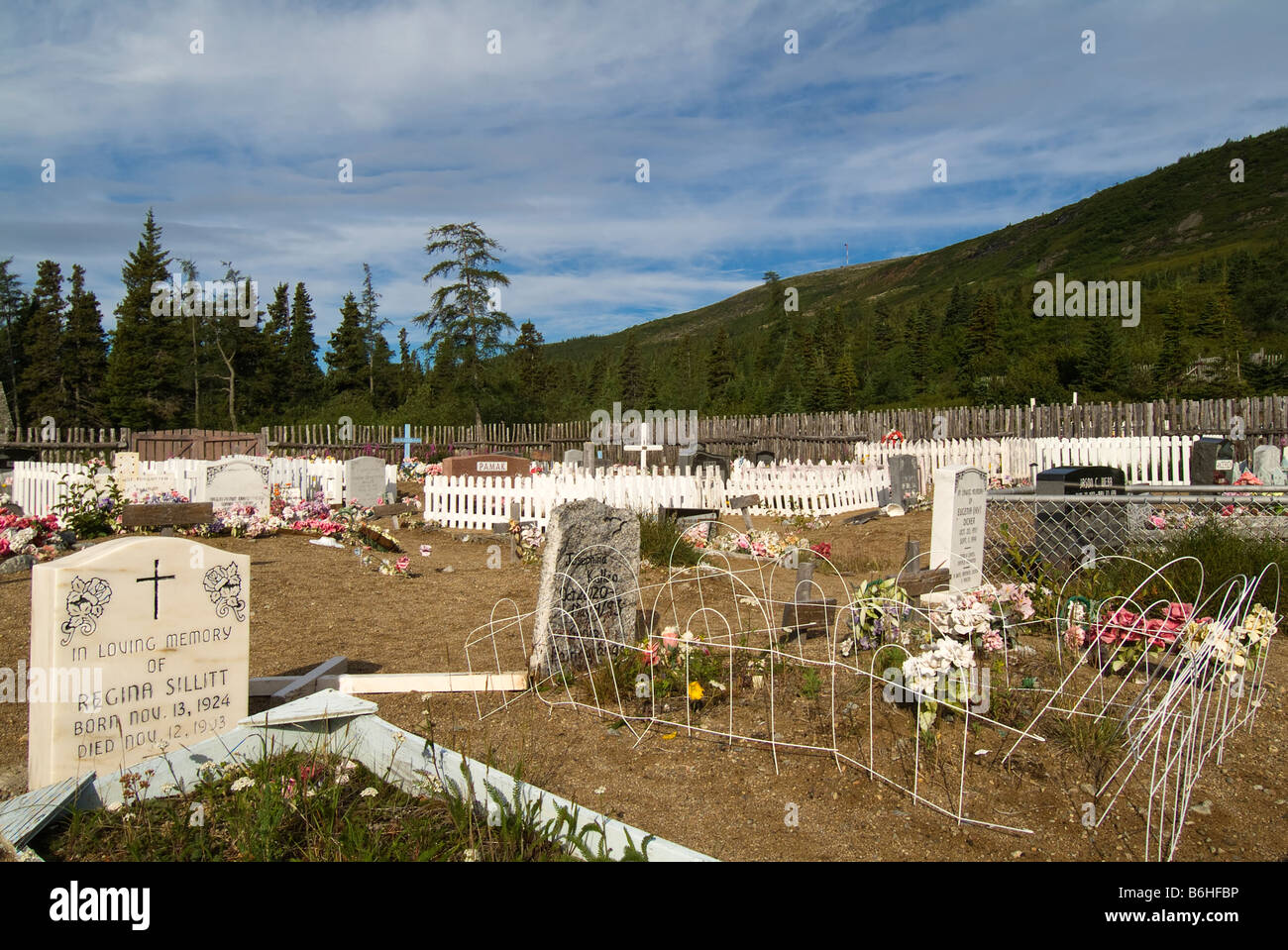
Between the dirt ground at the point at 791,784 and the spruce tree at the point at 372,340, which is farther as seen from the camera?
the spruce tree at the point at 372,340

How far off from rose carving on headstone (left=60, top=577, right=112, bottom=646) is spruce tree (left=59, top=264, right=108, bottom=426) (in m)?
47.1

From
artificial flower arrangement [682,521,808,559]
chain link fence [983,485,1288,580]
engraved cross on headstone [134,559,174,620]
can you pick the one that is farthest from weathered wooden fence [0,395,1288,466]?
engraved cross on headstone [134,559,174,620]

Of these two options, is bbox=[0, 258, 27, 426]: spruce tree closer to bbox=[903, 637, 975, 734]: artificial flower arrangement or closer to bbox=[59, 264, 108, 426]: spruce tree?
bbox=[59, 264, 108, 426]: spruce tree

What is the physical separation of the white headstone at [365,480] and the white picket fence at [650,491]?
1667mm

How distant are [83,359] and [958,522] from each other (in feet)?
163

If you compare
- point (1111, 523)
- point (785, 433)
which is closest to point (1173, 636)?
point (1111, 523)

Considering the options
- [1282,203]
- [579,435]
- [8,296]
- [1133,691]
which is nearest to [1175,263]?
[1282,203]

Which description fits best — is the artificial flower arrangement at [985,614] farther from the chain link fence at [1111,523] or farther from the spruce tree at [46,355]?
the spruce tree at [46,355]

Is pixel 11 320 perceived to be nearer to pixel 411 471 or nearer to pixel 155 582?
pixel 411 471

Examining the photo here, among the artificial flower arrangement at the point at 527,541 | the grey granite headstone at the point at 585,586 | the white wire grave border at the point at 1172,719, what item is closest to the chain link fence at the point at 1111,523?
the white wire grave border at the point at 1172,719

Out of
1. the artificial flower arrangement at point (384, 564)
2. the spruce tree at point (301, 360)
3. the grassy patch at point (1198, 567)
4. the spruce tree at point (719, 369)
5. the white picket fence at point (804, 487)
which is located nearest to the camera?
the grassy patch at point (1198, 567)

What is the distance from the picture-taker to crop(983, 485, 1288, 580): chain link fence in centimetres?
661

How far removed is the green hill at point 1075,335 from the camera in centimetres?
3756

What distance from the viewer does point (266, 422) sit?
41688 mm
